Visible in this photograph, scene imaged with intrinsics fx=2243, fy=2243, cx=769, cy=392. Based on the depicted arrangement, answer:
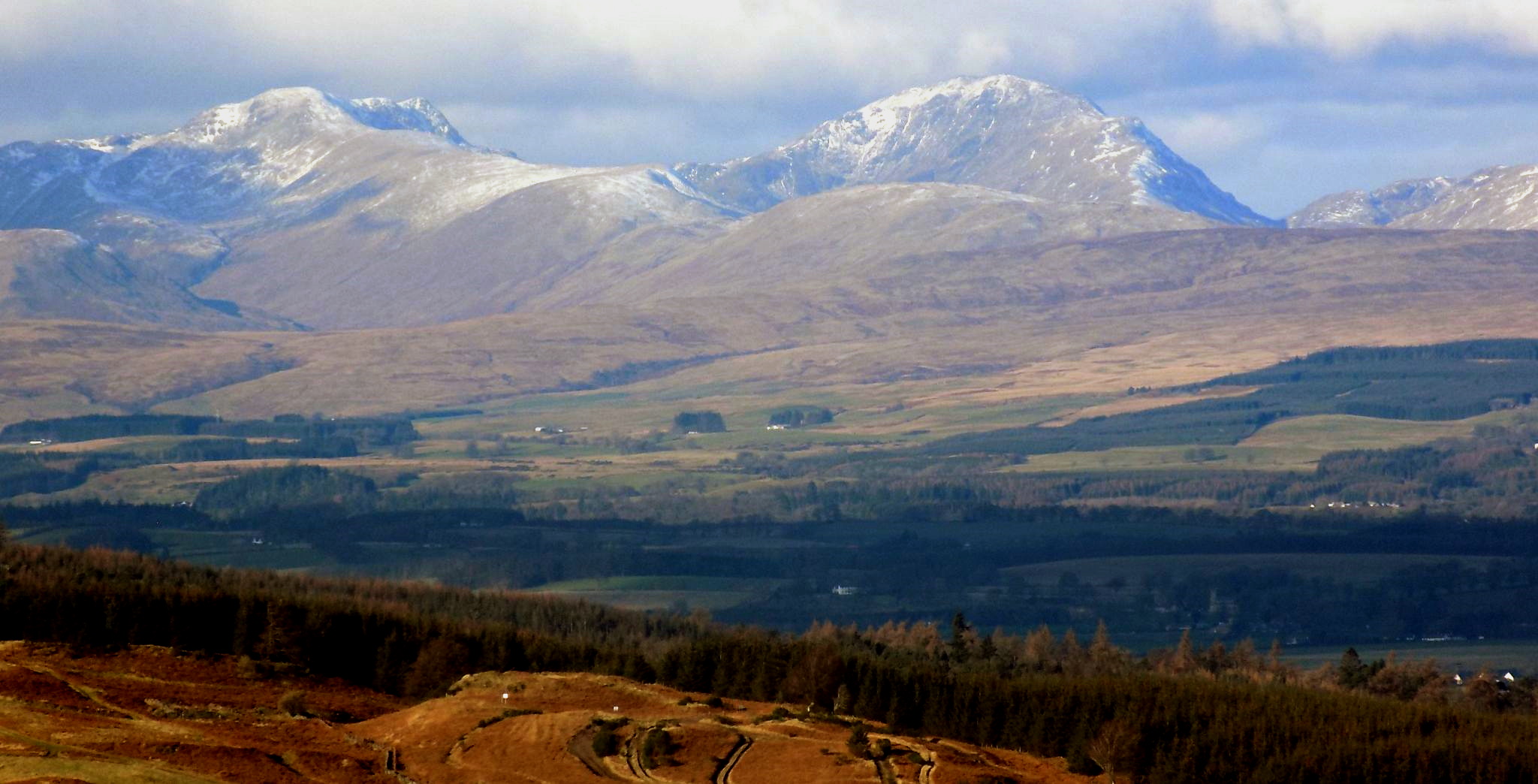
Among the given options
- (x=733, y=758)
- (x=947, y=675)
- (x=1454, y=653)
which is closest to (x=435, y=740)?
(x=733, y=758)

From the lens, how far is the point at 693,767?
242ft

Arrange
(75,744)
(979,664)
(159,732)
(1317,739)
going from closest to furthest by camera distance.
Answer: (75,744) → (159,732) → (1317,739) → (979,664)

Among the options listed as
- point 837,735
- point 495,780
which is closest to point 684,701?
point 837,735

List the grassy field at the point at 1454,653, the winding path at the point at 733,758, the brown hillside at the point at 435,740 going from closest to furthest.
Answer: the brown hillside at the point at 435,740 < the winding path at the point at 733,758 < the grassy field at the point at 1454,653

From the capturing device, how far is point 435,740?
76.4 m

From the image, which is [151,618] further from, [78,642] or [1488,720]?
[1488,720]

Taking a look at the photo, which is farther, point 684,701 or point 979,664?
point 979,664

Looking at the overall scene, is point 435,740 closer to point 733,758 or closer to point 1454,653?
point 733,758

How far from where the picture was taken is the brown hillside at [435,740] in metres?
68.4

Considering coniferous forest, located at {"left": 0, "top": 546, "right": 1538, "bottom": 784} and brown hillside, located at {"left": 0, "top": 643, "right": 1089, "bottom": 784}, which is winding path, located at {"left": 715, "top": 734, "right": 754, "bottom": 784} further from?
coniferous forest, located at {"left": 0, "top": 546, "right": 1538, "bottom": 784}

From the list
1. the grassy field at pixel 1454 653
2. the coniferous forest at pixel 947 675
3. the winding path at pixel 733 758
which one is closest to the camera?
the winding path at pixel 733 758

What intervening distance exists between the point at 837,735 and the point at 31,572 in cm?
7597

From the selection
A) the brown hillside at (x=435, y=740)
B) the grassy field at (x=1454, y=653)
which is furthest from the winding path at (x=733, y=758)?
the grassy field at (x=1454, y=653)

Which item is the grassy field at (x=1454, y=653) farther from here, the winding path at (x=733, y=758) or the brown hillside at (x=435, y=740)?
the winding path at (x=733, y=758)
